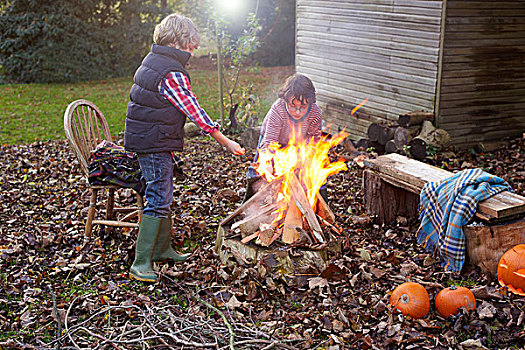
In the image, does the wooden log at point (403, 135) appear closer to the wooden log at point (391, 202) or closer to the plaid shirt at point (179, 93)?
the wooden log at point (391, 202)

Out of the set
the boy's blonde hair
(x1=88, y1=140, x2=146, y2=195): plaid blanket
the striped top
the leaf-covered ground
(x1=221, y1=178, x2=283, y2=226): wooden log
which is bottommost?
the leaf-covered ground

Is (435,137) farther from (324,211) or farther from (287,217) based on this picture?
A: (287,217)

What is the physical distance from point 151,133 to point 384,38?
5.49m

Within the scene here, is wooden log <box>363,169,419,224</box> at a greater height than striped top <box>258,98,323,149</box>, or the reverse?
striped top <box>258,98,323,149</box>

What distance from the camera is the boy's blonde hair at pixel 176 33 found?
13.3ft

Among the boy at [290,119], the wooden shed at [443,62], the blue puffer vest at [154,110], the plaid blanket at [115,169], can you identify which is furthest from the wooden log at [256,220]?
the wooden shed at [443,62]

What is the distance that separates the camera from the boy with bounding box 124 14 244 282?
13.3 ft

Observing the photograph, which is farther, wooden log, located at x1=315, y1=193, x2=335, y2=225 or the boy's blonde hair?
wooden log, located at x1=315, y1=193, x2=335, y2=225

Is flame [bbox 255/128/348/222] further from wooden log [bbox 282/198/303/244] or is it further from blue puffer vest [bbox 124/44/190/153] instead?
blue puffer vest [bbox 124/44/190/153]

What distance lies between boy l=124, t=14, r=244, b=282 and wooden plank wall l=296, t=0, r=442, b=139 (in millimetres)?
4520

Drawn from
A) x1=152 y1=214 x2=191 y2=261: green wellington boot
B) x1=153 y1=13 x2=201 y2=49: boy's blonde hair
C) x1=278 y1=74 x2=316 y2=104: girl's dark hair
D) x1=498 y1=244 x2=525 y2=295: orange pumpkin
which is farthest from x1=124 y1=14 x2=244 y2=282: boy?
x1=498 y1=244 x2=525 y2=295: orange pumpkin

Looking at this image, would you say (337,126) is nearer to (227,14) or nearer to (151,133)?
(227,14)

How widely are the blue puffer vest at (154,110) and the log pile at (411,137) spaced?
410 centimetres

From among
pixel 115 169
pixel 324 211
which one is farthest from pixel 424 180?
pixel 115 169
